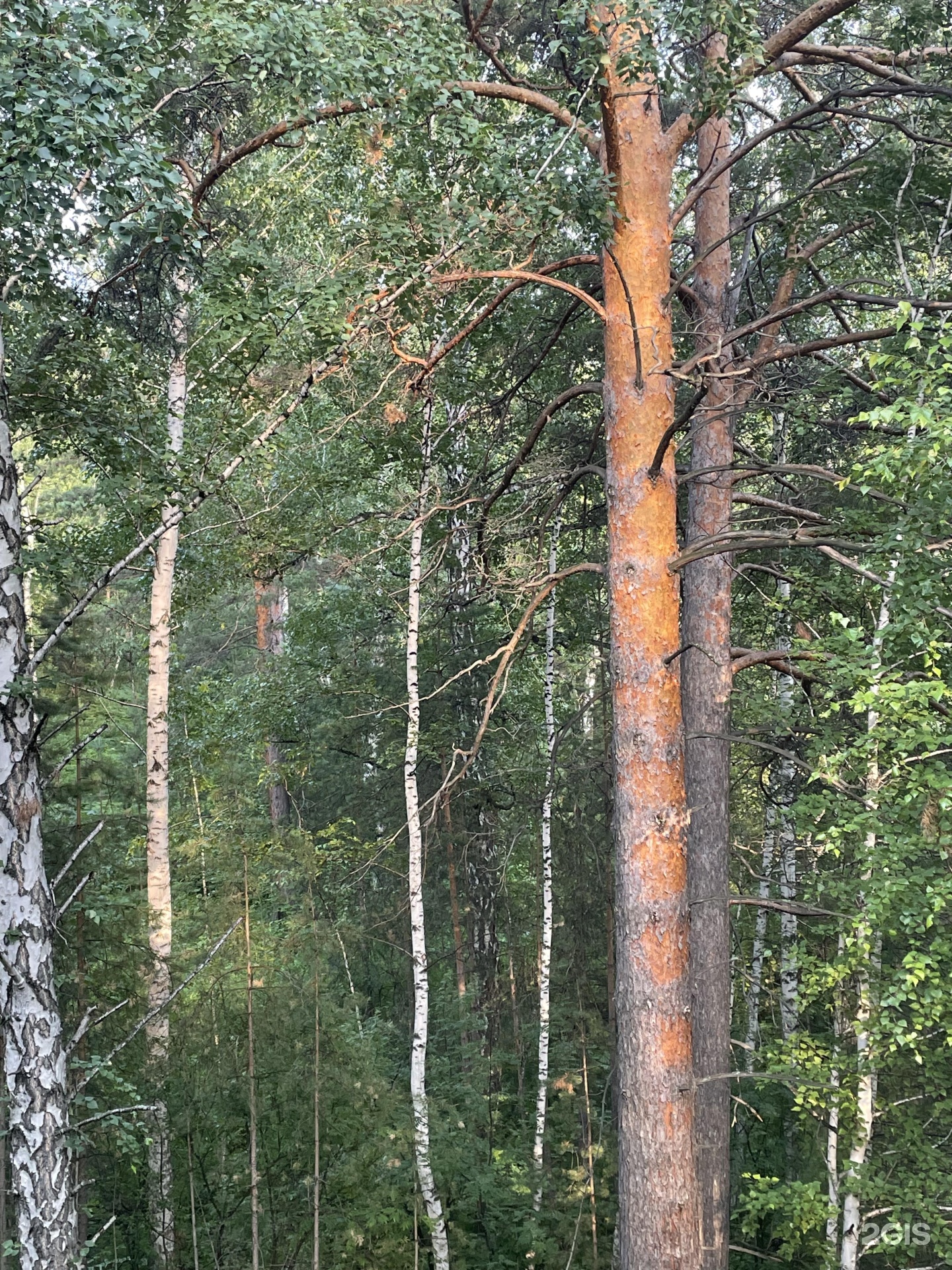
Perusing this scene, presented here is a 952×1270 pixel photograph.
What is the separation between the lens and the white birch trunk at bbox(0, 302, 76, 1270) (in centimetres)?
400

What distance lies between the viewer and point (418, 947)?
8.13 metres

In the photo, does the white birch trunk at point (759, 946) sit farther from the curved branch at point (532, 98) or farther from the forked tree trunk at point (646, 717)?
the curved branch at point (532, 98)

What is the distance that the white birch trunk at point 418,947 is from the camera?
7688 millimetres

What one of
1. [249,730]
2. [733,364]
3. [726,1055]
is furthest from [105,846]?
[733,364]

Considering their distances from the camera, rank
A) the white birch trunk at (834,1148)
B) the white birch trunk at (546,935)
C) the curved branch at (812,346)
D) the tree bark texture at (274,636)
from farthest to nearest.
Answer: the tree bark texture at (274,636) < the white birch trunk at (546,935) < the white birch trunk at (834,1148) < the curved branch at (812,346)

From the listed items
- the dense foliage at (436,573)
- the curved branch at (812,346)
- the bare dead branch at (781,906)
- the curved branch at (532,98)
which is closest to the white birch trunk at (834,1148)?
the dense foliage at (436,573)

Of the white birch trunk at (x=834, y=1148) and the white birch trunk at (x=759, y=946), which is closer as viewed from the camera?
the white birch trunk at (x=834, y=1148)

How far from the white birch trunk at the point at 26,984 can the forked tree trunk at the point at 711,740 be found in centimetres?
367

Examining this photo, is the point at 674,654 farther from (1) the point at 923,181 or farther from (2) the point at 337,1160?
(2) the point at 337,1160

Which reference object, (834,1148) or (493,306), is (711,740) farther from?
(834,1148)

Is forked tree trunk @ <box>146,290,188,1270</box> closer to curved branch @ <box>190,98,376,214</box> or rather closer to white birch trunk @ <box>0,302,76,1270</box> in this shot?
curved branch @ <box>190,98,376,214</box>

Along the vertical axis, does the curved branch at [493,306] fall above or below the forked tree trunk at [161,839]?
above

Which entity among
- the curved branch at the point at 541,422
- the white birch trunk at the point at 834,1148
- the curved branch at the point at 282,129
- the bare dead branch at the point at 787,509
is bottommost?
the white birch trunk at the point at 834,1148

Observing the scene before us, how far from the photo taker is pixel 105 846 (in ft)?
25.9
